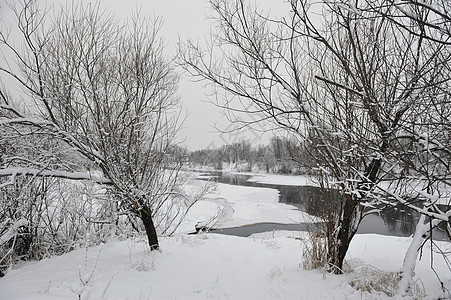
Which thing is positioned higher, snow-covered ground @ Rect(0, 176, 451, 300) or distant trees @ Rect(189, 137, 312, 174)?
distant trees @ Rect(189, 137, 312, 174)

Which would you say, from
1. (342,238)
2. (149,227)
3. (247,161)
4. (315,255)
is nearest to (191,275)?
(149,227)

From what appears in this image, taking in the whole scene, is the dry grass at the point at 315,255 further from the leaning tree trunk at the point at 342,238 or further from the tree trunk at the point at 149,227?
the tree trunk at the point at 149,227

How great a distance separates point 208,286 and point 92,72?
4329 mm

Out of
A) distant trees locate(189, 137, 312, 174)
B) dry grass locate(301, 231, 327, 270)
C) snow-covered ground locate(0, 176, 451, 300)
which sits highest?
distant trees locate(189, 137, 312, 174)

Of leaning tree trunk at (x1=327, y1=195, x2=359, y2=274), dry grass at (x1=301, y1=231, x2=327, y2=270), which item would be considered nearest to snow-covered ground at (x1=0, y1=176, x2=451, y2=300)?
dry grass at (x1=301, y1=231, x2=327, y2=270)

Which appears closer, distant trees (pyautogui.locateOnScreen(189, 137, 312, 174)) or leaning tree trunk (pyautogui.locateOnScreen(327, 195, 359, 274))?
leaning tree trunk (pyautogui.locateOnScreen(327, 195, 359, 274))

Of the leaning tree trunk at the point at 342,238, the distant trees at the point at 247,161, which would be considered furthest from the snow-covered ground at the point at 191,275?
the distant trees at the point at 247,161

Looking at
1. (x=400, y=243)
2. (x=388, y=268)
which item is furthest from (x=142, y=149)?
(x=400, y=243)

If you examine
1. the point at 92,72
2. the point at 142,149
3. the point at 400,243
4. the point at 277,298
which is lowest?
the point at 400,243

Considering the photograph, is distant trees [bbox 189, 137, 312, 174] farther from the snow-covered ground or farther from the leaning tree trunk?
the leaning tree trunk

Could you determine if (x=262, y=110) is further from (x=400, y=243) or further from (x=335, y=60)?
(x=400, y=243)

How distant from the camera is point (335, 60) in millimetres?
4406

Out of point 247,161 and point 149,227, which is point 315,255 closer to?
point 149,227

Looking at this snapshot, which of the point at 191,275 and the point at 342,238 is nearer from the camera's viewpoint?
the point at 191,275
